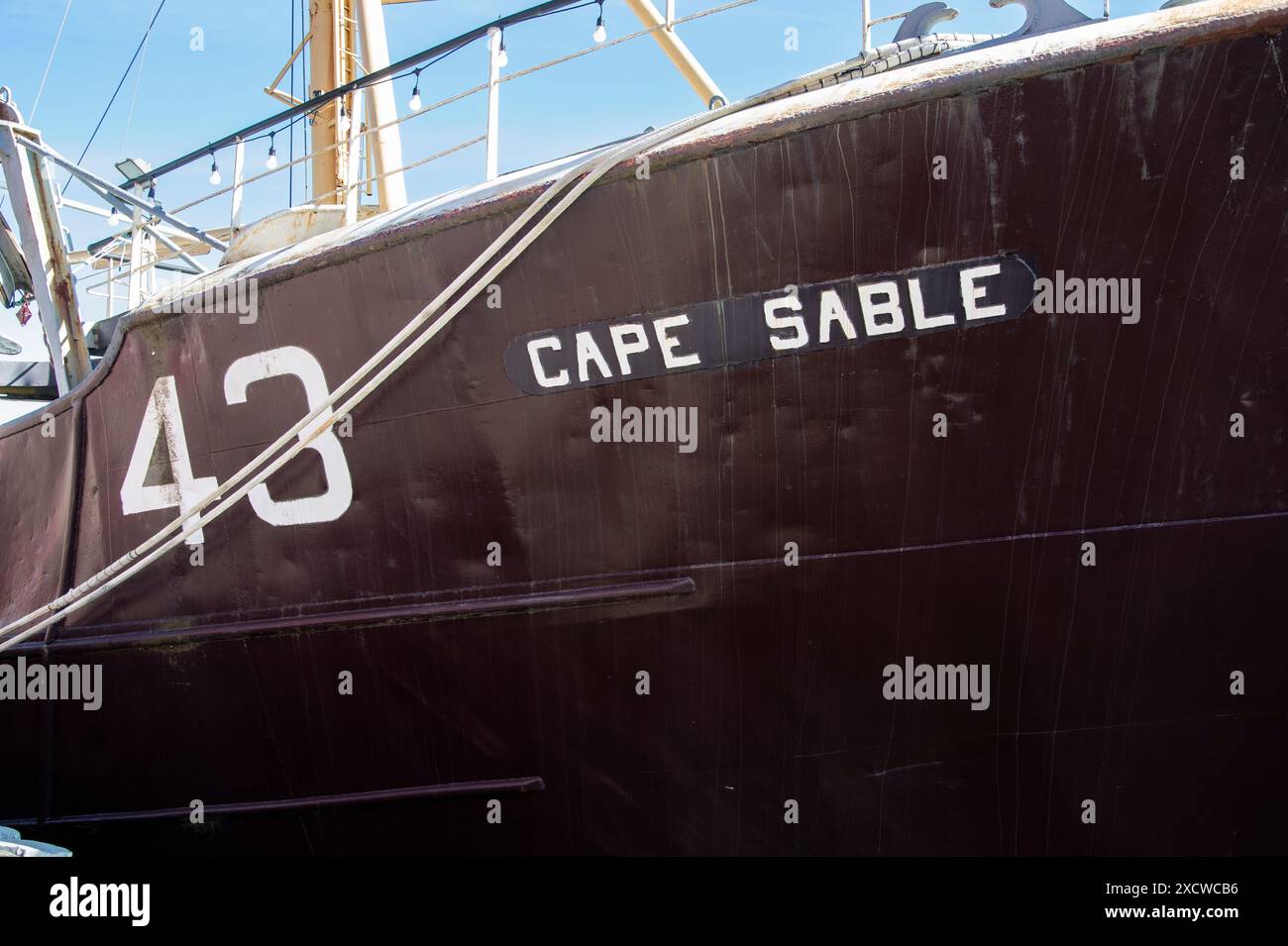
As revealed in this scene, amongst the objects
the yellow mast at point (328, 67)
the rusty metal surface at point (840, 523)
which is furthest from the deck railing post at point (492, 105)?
the yellow mast at point (328, 67)

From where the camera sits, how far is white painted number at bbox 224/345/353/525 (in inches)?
156

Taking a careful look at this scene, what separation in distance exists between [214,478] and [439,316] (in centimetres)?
131

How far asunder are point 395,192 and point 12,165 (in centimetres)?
287

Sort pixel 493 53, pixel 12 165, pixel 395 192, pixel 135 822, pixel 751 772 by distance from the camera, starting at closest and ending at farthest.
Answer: pixel 751 772
pixel 135 822
pixel 493 53
pixel 12 165
pixel 395 192

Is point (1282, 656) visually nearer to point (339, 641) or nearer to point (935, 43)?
point (935, 43)

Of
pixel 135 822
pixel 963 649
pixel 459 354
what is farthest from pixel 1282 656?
pixel 135 822

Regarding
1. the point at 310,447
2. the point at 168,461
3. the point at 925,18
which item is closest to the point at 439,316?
the point at 310,447

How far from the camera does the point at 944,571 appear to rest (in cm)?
339
